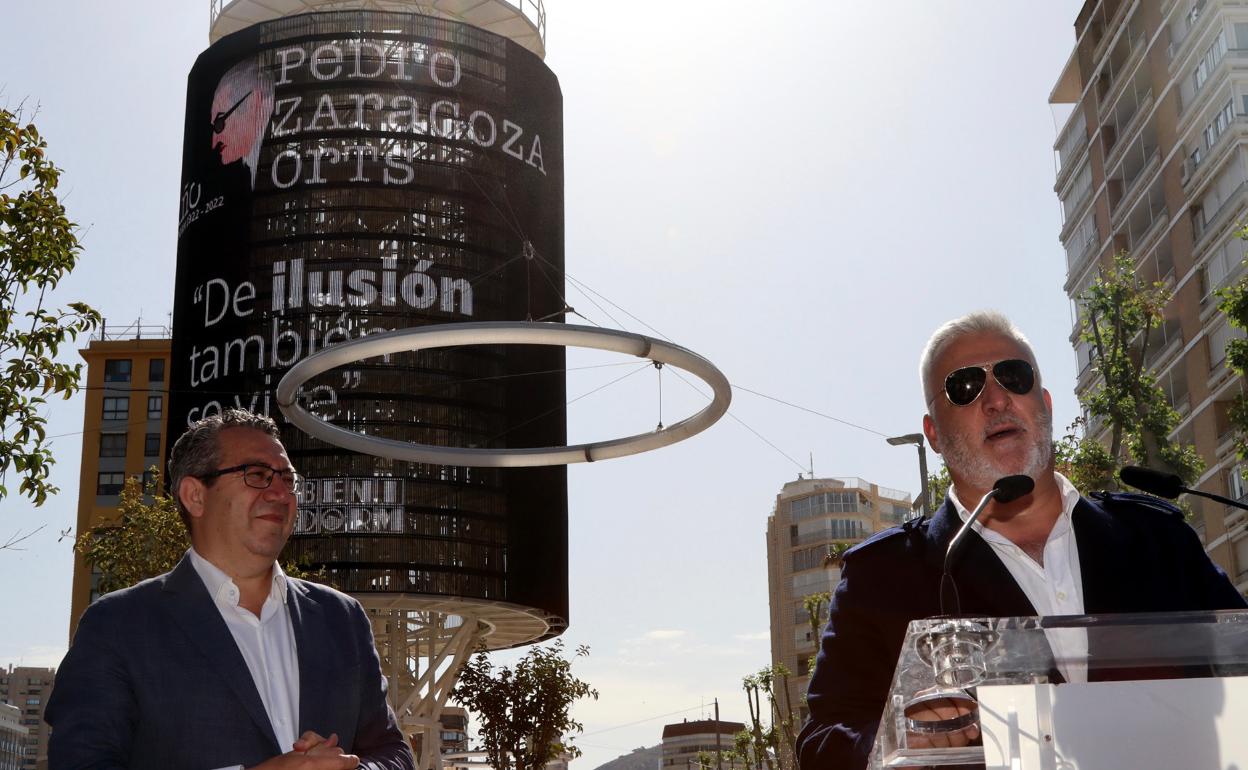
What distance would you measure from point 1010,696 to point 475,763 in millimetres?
49420

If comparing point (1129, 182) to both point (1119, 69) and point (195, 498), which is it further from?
point (195, 498)

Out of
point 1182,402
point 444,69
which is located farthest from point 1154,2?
point 444,69

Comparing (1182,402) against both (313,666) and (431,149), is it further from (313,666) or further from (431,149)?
(313,666)

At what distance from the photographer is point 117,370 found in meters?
111

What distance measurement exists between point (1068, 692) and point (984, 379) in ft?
7.03

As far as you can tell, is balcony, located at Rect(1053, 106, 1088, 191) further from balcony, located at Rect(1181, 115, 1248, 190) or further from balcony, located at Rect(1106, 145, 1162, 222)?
balcony, located at Rect(1181, 115, 1248, 190)

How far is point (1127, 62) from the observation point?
63844 mm

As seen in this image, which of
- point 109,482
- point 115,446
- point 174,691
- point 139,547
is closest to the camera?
point 174,691

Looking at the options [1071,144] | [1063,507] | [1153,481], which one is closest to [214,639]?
[1063,507]

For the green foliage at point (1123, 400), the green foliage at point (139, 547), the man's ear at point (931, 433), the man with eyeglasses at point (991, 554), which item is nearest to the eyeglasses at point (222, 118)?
the green foliage at point (139, 547)

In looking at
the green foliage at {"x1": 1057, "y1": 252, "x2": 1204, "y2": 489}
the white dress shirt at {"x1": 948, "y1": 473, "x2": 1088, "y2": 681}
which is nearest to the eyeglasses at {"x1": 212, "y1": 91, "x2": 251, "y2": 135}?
the green foliage at {"x1": 1057, "y1": 252, "x2": 1204, "y2": 489}

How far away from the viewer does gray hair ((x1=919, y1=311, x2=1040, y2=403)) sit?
4348 mm

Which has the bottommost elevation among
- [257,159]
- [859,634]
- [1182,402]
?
[859,634]

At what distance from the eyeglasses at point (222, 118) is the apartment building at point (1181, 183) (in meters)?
31.8
